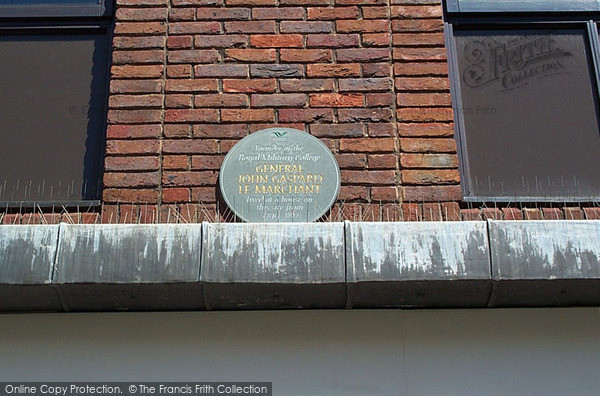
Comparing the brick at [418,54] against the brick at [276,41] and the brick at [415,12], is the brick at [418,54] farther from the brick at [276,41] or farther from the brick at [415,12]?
the brick at [276,41]

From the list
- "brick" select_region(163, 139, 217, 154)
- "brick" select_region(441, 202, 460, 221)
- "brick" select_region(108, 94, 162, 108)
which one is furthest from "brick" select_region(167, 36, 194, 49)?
"brick" select_region(441, 202, 460, 221)

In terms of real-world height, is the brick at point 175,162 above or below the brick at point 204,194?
above

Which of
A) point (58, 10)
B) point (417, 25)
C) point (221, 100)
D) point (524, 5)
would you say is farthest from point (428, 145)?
point (58, 10)

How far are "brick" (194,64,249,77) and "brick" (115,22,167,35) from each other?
0.34m

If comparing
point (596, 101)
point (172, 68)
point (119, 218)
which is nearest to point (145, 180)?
point (119, 218)

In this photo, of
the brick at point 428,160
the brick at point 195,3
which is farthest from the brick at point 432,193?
the brick at point 195,3

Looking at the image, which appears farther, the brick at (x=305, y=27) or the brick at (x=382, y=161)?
the brick at (x=305, y=27)

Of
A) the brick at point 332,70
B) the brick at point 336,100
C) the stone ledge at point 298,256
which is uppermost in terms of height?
the brick at point 332,70

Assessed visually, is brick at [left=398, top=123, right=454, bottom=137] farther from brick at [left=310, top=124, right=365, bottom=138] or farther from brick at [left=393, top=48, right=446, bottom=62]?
brick at [left=393, top=48, right=446, bottom=62]

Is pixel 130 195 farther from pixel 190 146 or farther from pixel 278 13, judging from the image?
pixel 278 13

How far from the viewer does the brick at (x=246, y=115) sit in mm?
4234

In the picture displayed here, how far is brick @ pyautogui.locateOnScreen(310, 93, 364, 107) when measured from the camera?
4.27m

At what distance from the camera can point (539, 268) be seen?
3424 mm

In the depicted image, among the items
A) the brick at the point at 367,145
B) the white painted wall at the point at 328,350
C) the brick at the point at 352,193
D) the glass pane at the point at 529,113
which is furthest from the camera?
the glass pane at the point at 529,113
